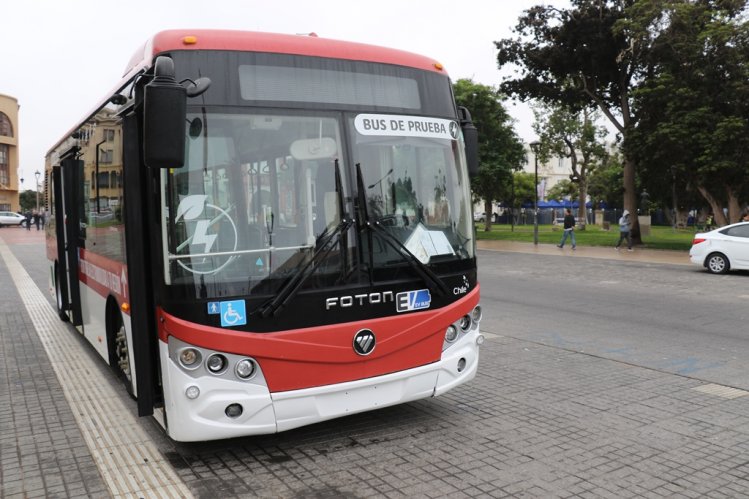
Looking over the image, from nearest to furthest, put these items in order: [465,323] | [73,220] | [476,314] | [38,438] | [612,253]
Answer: [38,438]
[465,323]
[476,314]
[73,220]
[612,253]

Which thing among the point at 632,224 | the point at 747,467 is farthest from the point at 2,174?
the point at 747,467

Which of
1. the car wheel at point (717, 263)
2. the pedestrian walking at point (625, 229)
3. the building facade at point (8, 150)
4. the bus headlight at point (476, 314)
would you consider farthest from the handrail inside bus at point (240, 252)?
the building facade at point (8, 150)

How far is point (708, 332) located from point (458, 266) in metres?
5.91

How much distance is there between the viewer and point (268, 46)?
4586 millimetres

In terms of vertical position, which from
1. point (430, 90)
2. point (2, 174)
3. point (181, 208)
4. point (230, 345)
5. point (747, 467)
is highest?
point (2, 174)

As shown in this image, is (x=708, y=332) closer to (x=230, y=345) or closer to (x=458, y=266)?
(x=458, y=266)

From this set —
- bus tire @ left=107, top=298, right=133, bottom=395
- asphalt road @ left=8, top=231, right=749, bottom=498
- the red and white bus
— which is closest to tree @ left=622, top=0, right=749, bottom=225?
asphalt road @ left=8, top=231, right=749, bottom=498

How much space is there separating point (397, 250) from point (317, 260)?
2.14 ft

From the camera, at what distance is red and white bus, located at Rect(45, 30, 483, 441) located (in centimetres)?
418

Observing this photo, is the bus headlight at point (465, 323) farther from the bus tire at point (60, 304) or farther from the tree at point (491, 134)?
the tree at point (491, 134)

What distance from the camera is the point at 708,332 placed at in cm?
924

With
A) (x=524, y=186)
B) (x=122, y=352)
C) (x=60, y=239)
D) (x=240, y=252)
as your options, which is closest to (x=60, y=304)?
(x=60, y=239)

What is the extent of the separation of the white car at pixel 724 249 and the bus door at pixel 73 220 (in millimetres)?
15995

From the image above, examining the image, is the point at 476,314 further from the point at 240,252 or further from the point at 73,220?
the point at 73,220
